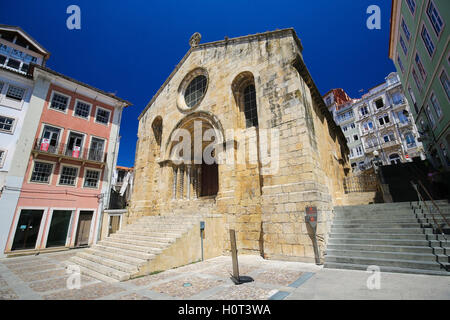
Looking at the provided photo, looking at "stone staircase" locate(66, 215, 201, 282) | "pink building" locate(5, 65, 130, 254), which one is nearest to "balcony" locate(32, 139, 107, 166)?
"pink building" locate(5, 65, 130, 254)

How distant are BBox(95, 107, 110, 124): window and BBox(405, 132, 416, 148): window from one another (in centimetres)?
3636

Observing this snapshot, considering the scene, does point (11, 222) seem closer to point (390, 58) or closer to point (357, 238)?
point (357, 238)

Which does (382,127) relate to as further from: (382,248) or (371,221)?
(382,248)

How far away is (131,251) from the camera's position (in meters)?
7.05

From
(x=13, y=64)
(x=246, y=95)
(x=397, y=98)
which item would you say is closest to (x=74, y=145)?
(x=13, y=64)

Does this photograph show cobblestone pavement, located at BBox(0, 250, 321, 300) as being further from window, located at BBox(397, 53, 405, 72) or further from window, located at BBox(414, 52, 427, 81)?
window, located at BBox(397, 53, 405, 72)

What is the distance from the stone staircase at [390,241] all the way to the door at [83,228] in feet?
53.9

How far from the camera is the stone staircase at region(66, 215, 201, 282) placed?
19.2 ft

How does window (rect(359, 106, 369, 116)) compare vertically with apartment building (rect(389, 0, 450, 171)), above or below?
above

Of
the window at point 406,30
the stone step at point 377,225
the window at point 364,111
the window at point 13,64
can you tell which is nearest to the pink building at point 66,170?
the window at point 13,64

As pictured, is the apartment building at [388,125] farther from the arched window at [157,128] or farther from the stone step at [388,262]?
the arched window at [157,128]
